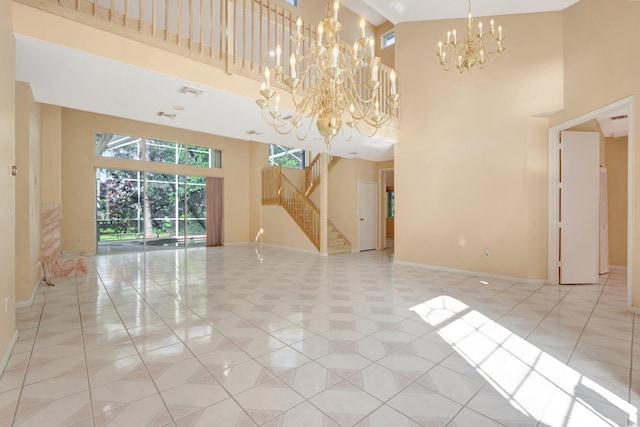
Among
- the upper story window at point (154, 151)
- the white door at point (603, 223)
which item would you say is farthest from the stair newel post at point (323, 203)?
the white door at point (603, 223)

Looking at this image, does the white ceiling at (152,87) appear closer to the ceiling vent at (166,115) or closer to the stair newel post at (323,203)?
the ceiling vent at (166,115)

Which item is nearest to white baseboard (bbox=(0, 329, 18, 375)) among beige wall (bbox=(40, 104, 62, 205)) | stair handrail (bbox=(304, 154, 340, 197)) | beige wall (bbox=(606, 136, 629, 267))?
beige wall (bbox=(40, 104, 62, 205))

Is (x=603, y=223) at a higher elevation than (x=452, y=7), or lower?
lower

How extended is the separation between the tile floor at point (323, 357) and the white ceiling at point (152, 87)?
9.18 feet

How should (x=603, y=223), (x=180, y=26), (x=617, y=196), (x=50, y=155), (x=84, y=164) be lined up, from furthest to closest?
1. (x=84, y=164)
2. (x=617, y=196)
3. (x=603, y=223)
4. (x=50, y=155)
5. (x=180, y=26)

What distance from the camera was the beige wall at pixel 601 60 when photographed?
345 centimetres

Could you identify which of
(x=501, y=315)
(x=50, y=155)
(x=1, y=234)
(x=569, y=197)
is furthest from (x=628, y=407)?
(x=50, y=155)

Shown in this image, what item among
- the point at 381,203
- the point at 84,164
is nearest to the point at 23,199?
the point at 84,164

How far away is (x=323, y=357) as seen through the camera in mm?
2396

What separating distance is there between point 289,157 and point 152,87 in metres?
7.70

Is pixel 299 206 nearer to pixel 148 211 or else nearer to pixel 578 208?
pixel 148 211

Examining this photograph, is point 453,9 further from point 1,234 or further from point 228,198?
point 228,198

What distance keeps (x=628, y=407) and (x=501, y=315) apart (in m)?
1.60

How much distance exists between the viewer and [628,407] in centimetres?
179
